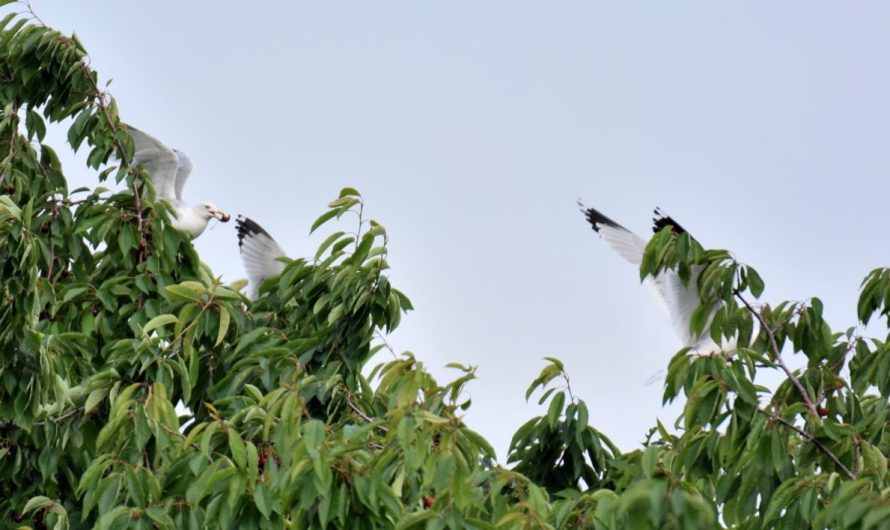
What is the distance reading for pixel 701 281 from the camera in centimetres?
535

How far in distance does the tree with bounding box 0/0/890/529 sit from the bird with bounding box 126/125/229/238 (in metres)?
2.08

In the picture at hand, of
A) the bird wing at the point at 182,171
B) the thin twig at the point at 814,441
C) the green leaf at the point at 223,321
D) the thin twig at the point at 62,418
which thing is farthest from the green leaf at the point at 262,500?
the bird wing at the point at 182,171

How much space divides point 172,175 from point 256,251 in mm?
725

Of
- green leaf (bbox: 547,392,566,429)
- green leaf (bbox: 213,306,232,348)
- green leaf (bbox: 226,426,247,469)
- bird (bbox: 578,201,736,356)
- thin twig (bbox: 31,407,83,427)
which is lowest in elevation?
green leaf (bbox: 226,426,247,469)

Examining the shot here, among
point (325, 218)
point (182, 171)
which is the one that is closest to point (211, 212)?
point (182, 171)

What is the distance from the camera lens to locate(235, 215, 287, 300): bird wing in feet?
32.1

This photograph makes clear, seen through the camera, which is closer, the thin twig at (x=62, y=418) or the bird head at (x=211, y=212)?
the thin twig at (x=62, y=418)

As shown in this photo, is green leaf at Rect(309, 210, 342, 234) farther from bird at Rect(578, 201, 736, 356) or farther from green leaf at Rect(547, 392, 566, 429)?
bird at Rect(578, 201, 736, 356)

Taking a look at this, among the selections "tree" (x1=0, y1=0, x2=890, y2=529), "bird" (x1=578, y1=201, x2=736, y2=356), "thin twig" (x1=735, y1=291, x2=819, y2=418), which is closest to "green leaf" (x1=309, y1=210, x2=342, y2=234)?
"tree" (x1=0, y1=0, x2=890, y2=529)

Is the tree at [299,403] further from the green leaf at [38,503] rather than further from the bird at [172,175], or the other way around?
the bird at [172,175]

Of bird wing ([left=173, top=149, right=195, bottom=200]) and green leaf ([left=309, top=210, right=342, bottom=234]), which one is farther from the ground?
bird wing ([left=173, top=149, right=195, bottom=200])

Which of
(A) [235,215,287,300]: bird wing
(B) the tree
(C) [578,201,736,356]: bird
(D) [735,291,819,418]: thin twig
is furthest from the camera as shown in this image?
(A) [235,215,287,300]: bird wing

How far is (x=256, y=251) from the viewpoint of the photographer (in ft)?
32.6

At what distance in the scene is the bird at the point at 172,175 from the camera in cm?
952
